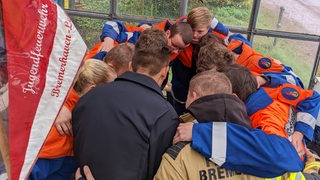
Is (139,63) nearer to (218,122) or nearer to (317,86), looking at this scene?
(218,122)

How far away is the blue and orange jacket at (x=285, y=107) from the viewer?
202cm

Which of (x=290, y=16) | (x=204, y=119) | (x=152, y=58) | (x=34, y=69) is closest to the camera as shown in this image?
(x=34, y=69)

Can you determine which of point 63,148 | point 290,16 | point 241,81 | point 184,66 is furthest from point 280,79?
point 290,16

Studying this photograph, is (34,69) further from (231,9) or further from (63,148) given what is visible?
(231,9)

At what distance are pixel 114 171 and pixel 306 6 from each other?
3.38 meters

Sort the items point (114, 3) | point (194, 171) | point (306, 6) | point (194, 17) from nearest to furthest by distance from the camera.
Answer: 1. point (194, 171)
2. point (194, 17)
3. point (306, 6)
4. point (114, 3)

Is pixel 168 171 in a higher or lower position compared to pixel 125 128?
lower

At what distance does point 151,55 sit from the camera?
1628mm

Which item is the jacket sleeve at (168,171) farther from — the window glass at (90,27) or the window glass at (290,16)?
the window glass at (90,27)

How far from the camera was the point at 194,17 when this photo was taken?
294 centimetres

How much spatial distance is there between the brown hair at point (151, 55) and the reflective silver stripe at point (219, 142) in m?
0.40

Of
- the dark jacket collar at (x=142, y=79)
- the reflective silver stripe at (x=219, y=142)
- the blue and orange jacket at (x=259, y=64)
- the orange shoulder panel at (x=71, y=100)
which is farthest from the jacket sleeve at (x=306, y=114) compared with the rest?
the orange shoulder panel at (x=71, y=100)

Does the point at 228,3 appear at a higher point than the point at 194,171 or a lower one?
higher

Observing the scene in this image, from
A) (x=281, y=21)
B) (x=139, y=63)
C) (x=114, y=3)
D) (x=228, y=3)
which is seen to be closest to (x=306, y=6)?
(x=281, y=21)
